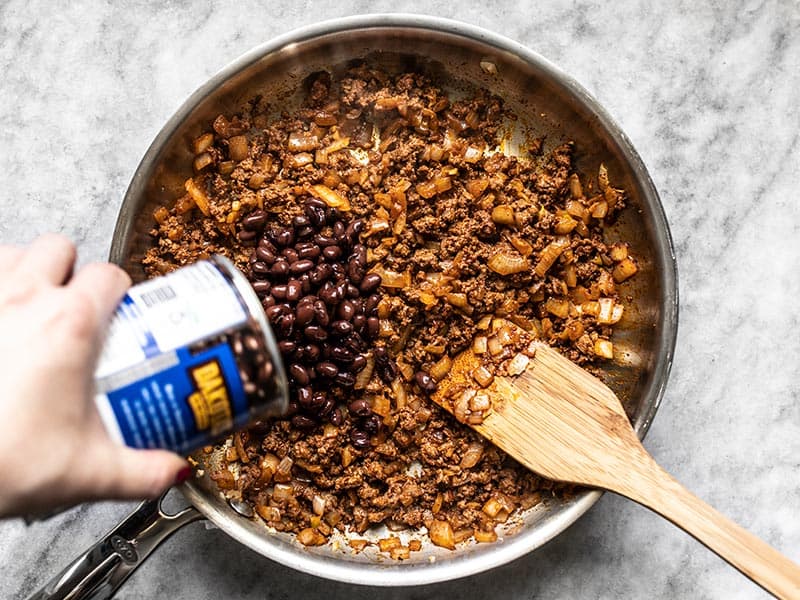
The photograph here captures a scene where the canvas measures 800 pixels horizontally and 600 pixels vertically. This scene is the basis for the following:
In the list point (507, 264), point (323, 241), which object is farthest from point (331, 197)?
point (507, 264)

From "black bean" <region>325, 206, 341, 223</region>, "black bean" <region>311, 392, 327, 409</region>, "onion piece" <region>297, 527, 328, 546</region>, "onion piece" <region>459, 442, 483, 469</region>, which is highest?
"black bean" <region>325, 206, 341, 223</region>

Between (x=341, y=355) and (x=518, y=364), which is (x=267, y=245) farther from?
A: (x=518, y=364)

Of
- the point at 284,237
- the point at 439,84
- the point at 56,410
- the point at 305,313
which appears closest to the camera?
the point at 56,410

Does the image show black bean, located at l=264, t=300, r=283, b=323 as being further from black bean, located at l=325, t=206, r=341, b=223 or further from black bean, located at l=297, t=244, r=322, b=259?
black bean, located at l=325, t=206, r=341, b=223

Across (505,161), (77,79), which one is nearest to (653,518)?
(505,161)

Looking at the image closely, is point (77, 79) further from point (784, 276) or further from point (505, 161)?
point (784, 276)

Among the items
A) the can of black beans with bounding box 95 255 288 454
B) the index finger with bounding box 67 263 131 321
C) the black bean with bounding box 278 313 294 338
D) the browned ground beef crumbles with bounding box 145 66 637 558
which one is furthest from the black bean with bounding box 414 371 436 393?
the index finger with bounding box 67 263 131 321
